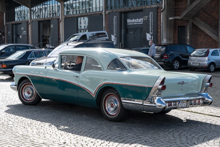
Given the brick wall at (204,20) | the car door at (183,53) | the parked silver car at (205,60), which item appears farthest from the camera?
the brick wall at (204,20)

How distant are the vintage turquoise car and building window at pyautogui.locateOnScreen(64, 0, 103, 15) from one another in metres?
35.2

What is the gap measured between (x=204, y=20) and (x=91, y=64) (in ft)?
91.1

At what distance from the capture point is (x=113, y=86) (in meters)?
7.07

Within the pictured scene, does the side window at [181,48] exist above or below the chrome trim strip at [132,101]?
above

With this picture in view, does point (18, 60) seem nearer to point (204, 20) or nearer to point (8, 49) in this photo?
point (8, 49)

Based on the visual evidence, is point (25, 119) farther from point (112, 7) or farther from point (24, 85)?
point (112, 7)

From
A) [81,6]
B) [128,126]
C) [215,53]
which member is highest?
[81,6]

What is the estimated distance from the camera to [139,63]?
764 centimetres

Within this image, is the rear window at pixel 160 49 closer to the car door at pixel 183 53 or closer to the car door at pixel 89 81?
the car door at pixel 183 53

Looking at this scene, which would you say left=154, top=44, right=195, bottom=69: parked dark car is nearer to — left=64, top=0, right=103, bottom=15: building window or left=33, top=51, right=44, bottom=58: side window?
left=33, top=51, right=44, bottom=58: side window

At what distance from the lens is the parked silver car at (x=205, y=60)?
21.1 meters

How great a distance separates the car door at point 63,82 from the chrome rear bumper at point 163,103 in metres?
1.50

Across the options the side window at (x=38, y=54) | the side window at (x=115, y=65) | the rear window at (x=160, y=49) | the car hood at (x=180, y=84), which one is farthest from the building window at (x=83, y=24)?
the car hood at (x=180, y=84)

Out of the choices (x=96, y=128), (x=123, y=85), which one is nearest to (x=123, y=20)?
(x=123, y=85)
